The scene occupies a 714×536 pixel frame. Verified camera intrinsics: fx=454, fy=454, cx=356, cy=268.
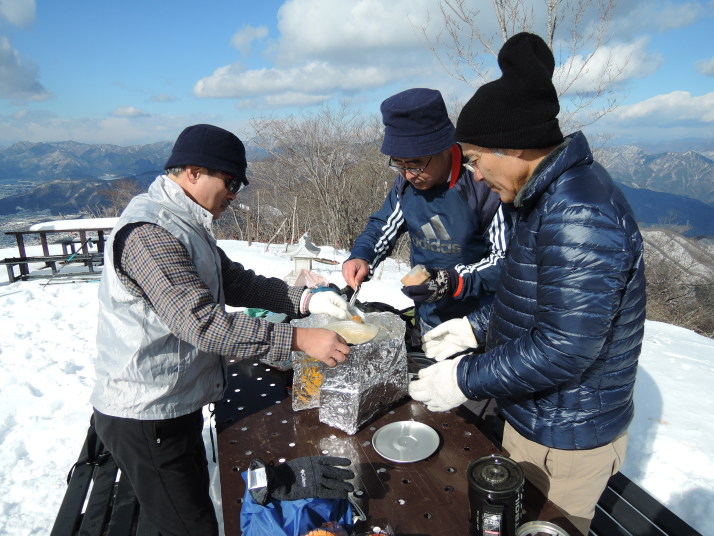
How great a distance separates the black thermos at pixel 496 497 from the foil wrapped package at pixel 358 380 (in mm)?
611

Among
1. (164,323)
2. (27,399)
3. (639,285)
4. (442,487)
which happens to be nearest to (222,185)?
(164,323)

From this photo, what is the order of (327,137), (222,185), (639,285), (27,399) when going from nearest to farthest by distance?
(639,285), (222,185), (27,399), (327,137)

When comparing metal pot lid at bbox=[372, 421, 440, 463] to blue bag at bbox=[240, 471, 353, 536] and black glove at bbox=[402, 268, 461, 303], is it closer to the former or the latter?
blue bag at bbox=[240, 471, 353, 536]

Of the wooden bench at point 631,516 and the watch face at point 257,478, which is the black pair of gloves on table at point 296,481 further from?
the wooden bench at point 631,516

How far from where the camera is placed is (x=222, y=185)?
5.41ft

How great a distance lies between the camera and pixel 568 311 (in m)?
1.19

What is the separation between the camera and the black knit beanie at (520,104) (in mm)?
1266

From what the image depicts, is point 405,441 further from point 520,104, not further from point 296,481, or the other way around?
point 520,104

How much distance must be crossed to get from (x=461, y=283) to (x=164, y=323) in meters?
1.31

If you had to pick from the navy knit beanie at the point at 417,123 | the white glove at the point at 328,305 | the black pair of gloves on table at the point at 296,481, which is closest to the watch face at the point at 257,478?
the black pair of gloves on table at the point at 296,481

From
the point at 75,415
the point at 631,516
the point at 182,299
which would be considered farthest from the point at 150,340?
the point at 75,415

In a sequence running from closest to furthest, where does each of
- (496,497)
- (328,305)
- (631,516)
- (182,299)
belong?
1. (496,497)
2. (182,299)
3. (631,516)
4. (328,305)

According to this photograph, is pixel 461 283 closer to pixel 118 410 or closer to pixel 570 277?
pixel 570 277

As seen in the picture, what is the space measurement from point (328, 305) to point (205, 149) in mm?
832
